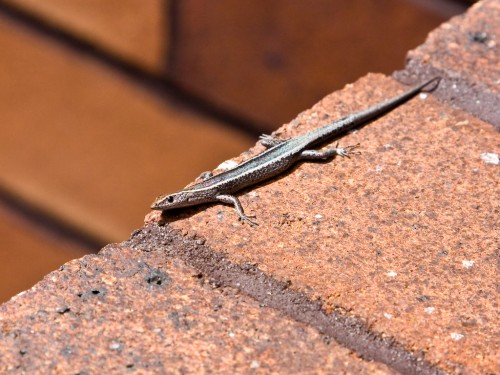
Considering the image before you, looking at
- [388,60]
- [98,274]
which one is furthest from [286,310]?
[388,60]

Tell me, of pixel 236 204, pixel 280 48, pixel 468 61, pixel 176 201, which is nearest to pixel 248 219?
pixel 236 204

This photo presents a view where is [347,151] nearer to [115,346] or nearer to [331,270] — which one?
[331,270]

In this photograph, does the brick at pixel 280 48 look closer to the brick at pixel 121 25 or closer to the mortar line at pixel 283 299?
the brick at pixel 121 25

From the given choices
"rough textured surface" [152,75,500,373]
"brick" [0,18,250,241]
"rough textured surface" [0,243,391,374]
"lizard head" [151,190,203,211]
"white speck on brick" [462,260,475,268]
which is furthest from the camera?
"brick" [0,18,250,241]

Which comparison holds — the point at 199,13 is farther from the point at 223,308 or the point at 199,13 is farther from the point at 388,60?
the point at 223,308

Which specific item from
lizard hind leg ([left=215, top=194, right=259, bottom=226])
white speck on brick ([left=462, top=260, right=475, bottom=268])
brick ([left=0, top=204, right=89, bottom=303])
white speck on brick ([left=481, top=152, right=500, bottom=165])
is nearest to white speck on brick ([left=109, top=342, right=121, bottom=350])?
lizard hind leg ([left=215, top=194, right=259, bottom=226])

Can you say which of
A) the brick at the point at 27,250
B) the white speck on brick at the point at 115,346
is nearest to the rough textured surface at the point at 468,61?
the white speck on brick at the point at 115,346

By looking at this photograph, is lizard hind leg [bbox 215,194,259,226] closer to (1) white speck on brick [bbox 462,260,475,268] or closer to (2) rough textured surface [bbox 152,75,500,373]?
(2) rough textured surface [bbox 152,75,500,373]
